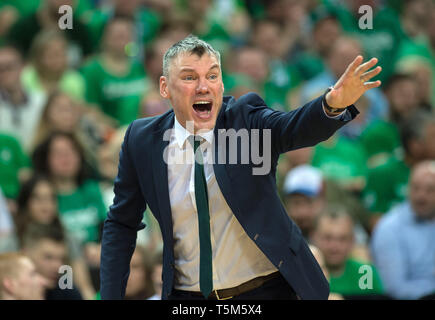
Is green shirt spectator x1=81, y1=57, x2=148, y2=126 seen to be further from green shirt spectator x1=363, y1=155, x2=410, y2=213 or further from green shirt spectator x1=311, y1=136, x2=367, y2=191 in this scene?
green shirt spectator x1=363, y1=155, x2=410, y2=213

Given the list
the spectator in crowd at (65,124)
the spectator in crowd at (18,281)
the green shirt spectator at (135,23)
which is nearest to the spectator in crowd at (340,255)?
the spectator in crowd at (65,124)

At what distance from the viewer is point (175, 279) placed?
2.92 metres

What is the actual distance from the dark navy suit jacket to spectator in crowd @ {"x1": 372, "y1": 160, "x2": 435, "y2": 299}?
2.29m

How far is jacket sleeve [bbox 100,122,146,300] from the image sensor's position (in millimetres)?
2924

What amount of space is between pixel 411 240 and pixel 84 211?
2.18 metres

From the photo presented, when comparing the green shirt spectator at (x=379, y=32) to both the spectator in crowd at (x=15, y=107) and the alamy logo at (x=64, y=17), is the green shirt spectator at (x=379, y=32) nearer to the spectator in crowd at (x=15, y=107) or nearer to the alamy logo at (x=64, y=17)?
the alamy logo at (x=64, y=17)

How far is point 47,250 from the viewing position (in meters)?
4.56

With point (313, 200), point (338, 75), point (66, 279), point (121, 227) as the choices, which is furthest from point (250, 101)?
point (338, 75)

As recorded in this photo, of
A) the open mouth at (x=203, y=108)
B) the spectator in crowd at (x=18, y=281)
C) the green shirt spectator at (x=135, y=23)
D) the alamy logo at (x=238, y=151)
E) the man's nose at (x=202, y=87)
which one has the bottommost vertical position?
the spectator in crowd at (x=18, y=281)

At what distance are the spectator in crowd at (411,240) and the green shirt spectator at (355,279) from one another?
0.15 metres

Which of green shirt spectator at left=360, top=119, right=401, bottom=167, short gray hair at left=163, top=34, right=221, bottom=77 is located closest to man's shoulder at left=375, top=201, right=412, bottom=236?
green shirt spectator at left=360, top=119, right=401, bottom=167

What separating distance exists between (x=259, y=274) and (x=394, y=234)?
2.46 metres

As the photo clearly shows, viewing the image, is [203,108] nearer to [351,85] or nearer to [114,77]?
[351,85]

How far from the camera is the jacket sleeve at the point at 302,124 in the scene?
98.3 inches
